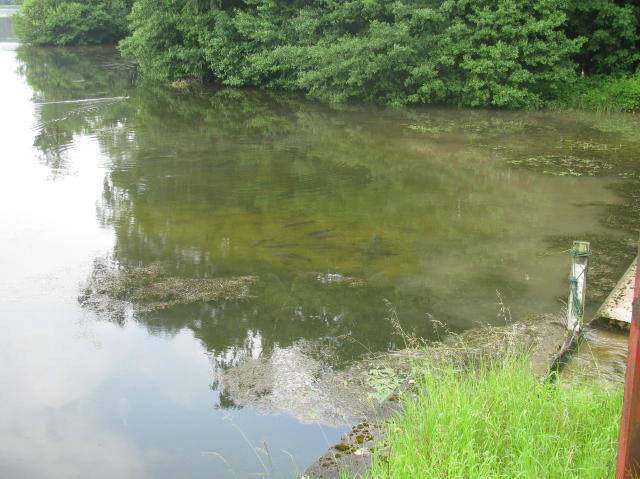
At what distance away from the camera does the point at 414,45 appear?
17062mm

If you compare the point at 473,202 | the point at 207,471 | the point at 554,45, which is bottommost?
the point at 207,471

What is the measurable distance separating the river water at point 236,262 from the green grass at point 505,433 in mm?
956

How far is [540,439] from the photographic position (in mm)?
3410

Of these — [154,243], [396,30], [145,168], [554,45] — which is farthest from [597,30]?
[154,243]

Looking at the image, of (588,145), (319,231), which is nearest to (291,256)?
(319,231)

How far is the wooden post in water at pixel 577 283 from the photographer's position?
5309 millimetres

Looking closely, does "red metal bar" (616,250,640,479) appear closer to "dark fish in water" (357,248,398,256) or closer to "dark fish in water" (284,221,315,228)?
"dark fish in water" (357,248,398,256)

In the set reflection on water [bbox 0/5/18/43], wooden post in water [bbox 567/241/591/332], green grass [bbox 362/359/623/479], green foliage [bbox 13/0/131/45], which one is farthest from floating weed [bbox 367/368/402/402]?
reflection on water [bbox 0/5/18/43]

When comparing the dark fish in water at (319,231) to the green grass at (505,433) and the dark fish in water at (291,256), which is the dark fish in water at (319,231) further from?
the green grass at (505,433)

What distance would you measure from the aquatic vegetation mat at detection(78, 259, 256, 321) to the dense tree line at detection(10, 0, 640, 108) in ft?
36.4

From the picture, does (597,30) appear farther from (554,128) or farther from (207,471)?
(207,471)

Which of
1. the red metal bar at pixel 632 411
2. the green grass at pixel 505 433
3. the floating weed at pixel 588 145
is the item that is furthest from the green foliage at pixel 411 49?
the red metal bar at pixel 632 411

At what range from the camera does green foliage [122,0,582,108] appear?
53.8ft

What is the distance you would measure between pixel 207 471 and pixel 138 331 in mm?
2229
